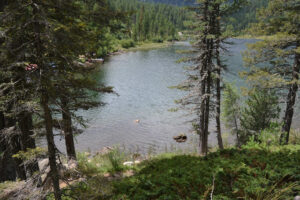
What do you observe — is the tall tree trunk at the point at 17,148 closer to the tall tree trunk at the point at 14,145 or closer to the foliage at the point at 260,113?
the tall tree trunk at the point at 14,145

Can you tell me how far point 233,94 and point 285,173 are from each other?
11611 millimetres

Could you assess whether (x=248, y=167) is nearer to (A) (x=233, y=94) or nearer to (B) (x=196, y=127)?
(B) (x=196, y=127)

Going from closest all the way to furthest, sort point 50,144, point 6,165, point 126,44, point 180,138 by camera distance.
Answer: point 50,144 → point 6,165 → point 180,138 → point 126,44

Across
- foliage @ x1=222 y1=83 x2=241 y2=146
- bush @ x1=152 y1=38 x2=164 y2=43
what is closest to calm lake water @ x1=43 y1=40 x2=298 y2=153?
foliage @ x1=222 y1=83 x2=241 y2=146

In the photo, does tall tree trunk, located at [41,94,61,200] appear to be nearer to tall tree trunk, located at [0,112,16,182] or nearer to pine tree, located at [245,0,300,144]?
tall tree trunk, located at [0,112,16,182]

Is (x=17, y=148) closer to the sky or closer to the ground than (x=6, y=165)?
closer to the sky

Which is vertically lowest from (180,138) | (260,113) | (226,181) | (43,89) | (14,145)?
(180,138)

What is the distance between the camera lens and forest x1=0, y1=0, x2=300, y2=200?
4316mm

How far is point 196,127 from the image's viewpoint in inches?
611

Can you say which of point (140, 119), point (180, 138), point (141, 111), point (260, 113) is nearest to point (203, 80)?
point (260, 113)

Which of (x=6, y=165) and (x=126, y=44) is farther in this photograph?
(x=126, y=44)

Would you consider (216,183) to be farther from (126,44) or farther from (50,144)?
(126,44)

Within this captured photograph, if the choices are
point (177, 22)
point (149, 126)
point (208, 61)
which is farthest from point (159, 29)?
point (208, 61)

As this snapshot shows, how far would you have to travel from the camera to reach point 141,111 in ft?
83.4
